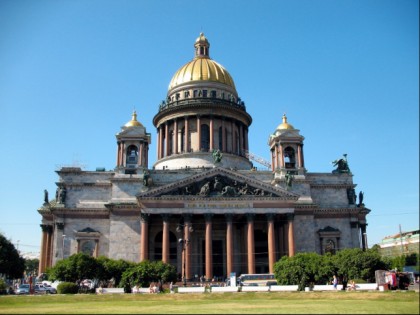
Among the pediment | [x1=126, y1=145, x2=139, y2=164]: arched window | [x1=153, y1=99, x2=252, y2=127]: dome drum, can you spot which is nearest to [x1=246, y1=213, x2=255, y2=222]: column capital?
the pediment

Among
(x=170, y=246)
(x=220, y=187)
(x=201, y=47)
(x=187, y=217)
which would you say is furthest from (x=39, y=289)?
(x=201, y=47)

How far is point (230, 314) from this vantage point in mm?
21172

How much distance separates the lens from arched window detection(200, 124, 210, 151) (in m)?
72.8

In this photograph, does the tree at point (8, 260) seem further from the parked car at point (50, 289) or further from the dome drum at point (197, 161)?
the dome drum at point (197, 161)

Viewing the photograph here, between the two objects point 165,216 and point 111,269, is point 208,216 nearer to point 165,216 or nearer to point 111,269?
point 165,216

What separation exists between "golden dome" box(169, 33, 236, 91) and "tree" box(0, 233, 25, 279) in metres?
36.5

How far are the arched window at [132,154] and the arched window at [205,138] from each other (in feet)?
39.5

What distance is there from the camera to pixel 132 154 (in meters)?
64.2

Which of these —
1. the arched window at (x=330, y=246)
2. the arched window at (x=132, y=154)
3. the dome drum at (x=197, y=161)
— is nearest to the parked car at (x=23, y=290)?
the arched window at (x=132, y=154)

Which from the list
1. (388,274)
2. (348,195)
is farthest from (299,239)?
(388,274)

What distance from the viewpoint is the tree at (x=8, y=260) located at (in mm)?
67750

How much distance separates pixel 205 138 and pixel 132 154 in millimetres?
14075

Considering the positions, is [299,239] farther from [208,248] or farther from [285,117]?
[285,117]

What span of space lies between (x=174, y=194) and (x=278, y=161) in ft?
54.7
